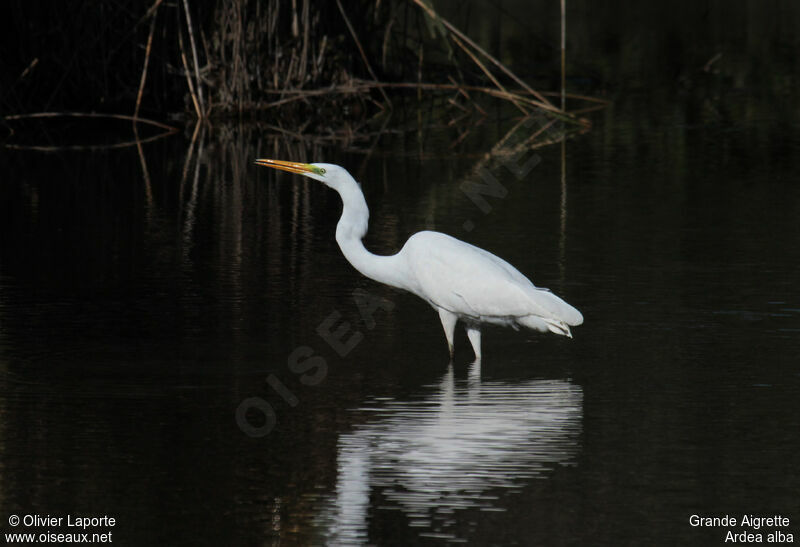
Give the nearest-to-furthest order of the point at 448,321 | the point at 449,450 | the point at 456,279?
1. the point at 449,450
2. the point at 456,279
3. the point at 448,321

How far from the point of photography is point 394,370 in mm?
6652

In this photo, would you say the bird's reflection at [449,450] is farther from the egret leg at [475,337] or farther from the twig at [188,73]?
the twig at [188,73]

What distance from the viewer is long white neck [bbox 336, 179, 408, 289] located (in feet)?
23.7

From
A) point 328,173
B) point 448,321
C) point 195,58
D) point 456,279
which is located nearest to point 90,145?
point 195,58

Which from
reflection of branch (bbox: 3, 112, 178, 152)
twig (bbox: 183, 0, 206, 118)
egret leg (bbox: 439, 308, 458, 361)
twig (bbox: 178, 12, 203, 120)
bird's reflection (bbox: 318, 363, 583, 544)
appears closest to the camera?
bird's reflection (bbox: 318, 363, 583, 544)

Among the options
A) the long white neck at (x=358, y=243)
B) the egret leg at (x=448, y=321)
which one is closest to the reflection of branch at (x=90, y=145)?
the long white neck at (x=358, y=243)

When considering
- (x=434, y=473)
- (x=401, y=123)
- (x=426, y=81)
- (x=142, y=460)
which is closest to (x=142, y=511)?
(x=142, y=460)

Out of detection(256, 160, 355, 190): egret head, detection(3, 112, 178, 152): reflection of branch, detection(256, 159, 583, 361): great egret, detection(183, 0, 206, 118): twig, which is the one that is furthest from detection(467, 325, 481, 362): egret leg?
detection(183, 0, 206, 118): twig

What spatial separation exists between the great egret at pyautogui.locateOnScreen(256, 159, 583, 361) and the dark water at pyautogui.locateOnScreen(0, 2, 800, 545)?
0.73 feet

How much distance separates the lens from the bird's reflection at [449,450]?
4.82m

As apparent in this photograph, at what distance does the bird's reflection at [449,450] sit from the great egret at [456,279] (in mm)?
395

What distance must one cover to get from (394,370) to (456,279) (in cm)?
52

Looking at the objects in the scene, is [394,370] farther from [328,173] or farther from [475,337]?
[328,173]

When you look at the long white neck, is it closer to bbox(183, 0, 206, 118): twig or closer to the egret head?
the egret head
